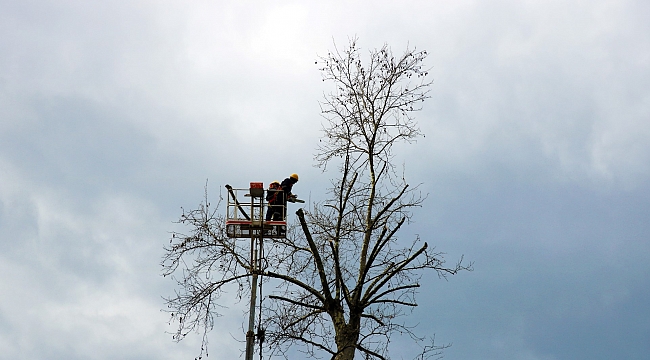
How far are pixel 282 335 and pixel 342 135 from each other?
342 cm

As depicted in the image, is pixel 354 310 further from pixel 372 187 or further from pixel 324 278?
pixel 372 187

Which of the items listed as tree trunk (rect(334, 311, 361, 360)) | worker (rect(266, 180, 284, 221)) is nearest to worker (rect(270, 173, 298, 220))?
worker (rect(266, 180, 284, 221))

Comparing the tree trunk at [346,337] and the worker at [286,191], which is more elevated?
the worker at [286,191]

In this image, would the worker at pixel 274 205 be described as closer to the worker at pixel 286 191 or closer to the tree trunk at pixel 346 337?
the worker at pixel 286 191

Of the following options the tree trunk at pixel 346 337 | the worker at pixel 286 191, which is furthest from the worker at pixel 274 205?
the tree trunk at pixel 346 337

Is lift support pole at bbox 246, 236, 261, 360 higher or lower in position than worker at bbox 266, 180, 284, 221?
lower

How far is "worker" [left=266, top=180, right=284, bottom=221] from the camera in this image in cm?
1697

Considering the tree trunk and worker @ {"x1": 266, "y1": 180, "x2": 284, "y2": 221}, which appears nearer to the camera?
the tree trunk

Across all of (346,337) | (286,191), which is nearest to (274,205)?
(286,191)

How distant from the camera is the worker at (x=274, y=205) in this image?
1697 centimetres

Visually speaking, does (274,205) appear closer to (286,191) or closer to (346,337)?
(286,191)

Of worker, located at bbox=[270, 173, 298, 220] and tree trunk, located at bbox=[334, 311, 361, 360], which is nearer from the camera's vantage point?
tree trunk, located at bbox=[334, 311, 361, 360]

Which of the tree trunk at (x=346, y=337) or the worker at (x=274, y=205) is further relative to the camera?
the worker at (x=274, y=205)

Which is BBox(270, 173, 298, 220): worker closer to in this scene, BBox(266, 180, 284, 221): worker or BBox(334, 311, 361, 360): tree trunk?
BBox(266, 180, 284, 221): worker
